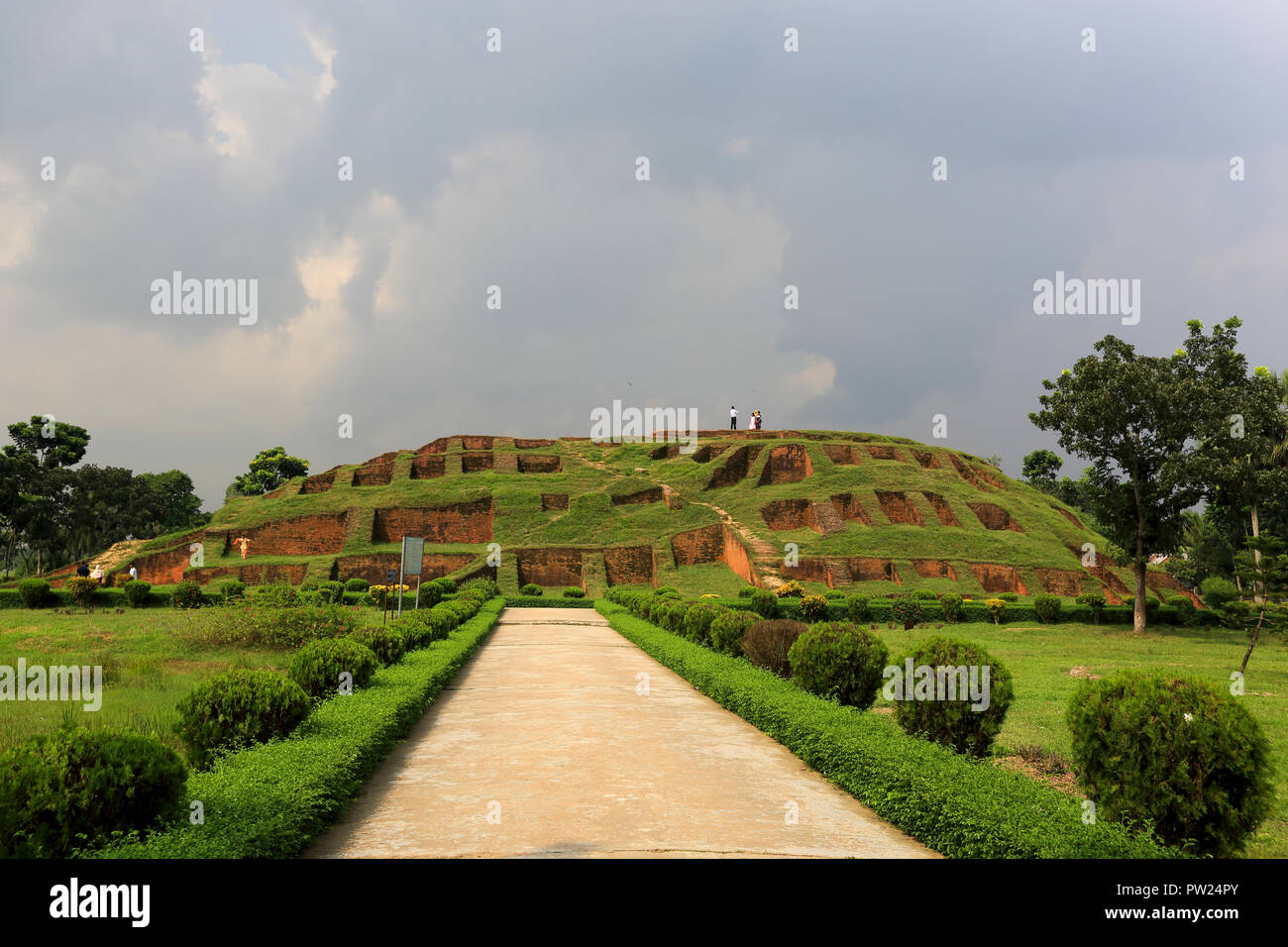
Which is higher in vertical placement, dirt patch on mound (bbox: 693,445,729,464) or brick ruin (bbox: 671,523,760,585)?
dirt patch on mound (bbox: 693,445,729,464)

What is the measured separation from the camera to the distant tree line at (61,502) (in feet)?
145

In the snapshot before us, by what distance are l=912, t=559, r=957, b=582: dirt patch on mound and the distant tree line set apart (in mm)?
47506

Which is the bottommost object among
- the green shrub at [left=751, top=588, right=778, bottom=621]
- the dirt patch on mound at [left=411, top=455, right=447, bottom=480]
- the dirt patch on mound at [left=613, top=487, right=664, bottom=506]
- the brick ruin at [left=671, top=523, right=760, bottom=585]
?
the green shrub at [left=751, top=588, right=778, bottom=621]

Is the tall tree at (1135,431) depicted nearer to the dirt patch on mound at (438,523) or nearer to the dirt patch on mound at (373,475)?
the dirt patch on mound at (438,523)

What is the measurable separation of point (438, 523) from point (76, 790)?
36.8 metres

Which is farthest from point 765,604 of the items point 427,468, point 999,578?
point 427,468

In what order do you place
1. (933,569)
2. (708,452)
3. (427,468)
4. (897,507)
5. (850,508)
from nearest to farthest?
(933,569)
(850,508)
(897,507)
(427,468)
(708,452)

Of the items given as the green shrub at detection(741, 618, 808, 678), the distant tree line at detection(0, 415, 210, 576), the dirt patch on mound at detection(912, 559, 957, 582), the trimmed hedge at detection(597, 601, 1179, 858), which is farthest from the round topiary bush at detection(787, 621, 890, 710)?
the distant tree line at detection(0, 415, 210, 576)

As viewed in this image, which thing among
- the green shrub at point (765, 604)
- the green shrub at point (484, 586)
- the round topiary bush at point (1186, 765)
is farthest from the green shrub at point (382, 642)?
the green shrub at point (484, 586)

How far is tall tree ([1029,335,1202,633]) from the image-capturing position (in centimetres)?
2330

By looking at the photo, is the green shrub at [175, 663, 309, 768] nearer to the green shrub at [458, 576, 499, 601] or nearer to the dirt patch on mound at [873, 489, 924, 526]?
the green shrub at [458, 576, 499, 601]
